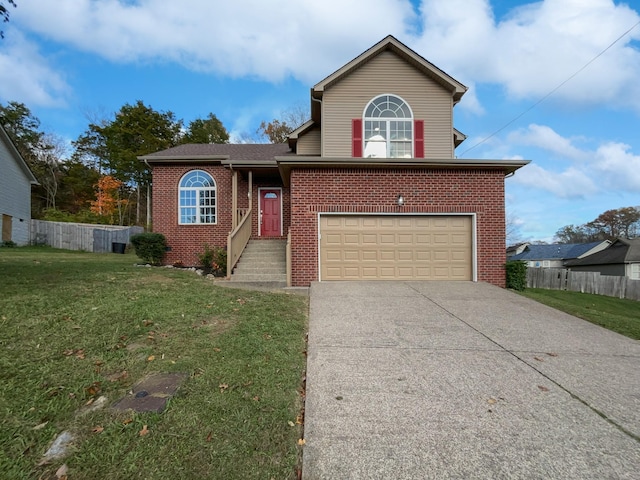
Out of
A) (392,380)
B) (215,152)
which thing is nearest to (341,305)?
(392,380)

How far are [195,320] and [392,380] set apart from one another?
3.17 meters

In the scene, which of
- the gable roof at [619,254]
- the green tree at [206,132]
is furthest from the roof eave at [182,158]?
the gable roof at [619,254]

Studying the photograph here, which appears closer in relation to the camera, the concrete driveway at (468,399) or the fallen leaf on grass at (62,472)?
the fallen leaf on grass at (62,472)

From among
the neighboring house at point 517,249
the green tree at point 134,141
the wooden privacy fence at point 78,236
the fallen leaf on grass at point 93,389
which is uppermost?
the green tree at point 134,141

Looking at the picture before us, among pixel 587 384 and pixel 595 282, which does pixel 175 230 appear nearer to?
pixel 587 384

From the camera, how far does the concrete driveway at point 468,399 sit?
2.28 m

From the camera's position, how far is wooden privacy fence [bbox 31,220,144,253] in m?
19.1

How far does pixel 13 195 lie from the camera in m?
19.8

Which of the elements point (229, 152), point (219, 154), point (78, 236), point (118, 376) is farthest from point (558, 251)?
point (118, 376)

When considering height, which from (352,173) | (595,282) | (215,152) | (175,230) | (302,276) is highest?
(215,152)

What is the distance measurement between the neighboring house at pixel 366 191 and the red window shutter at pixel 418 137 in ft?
0.11

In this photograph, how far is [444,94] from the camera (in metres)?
11.3

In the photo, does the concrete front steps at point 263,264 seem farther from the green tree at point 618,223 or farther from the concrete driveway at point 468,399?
the green tree at point 618,223

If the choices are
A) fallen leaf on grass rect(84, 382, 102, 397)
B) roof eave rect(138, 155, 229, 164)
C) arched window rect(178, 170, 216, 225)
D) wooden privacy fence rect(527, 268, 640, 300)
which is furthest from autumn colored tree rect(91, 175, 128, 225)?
wooden privacy fence rect(527, 268, 640, 300)
